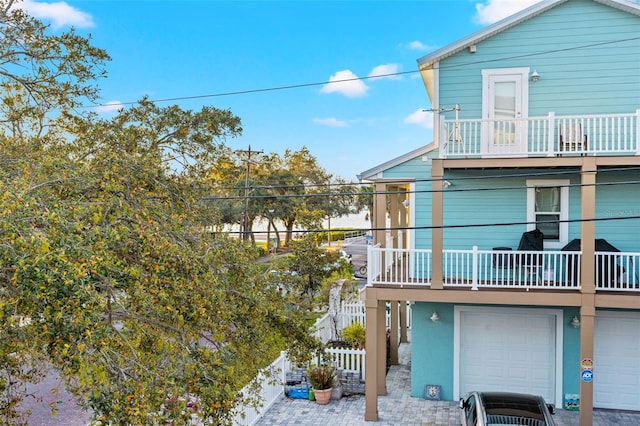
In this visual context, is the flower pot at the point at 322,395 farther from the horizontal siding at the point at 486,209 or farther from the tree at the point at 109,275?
the horizontal siding at the point at 486,209

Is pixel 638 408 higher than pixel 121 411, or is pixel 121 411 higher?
pixel 121 411

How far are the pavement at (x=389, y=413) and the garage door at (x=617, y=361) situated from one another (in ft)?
0.93

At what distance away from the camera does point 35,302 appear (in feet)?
11.6

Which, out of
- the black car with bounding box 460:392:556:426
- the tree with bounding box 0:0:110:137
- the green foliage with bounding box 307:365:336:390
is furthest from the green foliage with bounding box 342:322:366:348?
the tree with bounding box 0:0:110:137

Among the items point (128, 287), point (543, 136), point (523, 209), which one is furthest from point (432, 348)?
point (128, 287)

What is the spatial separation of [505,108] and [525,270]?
149 inches

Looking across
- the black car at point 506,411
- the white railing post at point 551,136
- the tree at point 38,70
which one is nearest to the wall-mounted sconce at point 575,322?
the black car at point 506,411

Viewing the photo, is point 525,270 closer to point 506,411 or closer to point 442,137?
point 506,411

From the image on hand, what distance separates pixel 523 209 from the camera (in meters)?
11.1

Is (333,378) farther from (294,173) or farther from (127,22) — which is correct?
(294,173)

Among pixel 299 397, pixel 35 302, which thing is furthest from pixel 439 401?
pixel 35 302

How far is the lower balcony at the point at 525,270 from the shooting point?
382 inches

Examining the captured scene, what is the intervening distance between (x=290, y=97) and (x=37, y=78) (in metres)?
21.1

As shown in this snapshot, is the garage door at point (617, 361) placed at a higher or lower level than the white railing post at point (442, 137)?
lower
